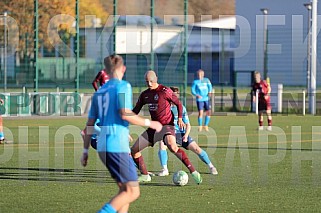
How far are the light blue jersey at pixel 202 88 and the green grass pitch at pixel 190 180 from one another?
218 centimetres

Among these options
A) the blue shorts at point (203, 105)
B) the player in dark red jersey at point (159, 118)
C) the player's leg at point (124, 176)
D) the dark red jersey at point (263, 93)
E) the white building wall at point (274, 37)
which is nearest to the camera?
the player's leg at point (124, 176)

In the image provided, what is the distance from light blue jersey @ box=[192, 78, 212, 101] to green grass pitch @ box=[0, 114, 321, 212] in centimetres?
218

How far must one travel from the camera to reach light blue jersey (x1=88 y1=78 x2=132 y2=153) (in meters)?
8.83

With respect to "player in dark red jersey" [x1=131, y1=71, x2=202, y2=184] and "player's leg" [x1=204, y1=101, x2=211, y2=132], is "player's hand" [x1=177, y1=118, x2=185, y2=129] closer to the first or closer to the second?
"player in dark red jersey" [x1=131, y1=71, x2=202, y2=184]

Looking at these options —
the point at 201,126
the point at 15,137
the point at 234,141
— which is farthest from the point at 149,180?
the point at 201,126

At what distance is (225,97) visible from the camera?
4469 centimetres

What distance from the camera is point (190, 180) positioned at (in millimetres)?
14242

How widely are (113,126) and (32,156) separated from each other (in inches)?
393

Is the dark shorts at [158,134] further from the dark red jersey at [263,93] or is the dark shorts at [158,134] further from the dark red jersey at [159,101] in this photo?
the dark red jersey at [263,93]

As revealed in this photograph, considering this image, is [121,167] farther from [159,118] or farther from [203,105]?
[203,105]

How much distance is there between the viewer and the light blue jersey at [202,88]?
90.7ft

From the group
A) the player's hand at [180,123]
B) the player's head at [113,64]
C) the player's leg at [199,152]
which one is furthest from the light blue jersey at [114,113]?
the player's leg at [199,152]

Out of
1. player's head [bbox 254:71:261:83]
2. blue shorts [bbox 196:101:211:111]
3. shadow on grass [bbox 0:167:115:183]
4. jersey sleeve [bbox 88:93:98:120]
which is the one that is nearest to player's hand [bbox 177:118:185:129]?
shadow on grass [bbox 0:167:115:183]

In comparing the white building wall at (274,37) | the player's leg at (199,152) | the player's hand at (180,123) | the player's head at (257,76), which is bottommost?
the player's leg at (199,152)
